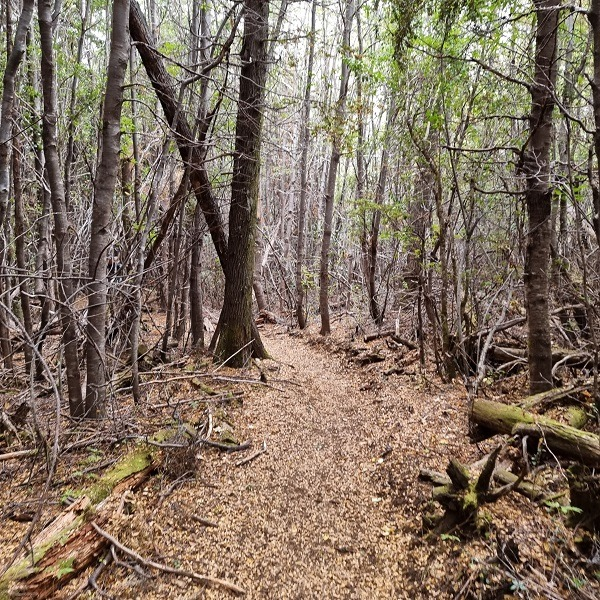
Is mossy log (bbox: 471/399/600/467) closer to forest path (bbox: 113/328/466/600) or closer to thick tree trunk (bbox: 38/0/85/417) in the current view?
forest path (bbox: 113/328/466/600)

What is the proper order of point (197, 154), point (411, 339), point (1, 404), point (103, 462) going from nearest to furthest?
1. point (103, 462)
2. point (1, 404)
3. point (197, 154)
4. point (411, 339)

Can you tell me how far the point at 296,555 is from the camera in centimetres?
303

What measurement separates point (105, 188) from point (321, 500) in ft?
12.2

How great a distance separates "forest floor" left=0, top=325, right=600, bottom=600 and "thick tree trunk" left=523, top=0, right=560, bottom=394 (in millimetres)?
1108

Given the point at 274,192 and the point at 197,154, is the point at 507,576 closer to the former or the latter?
the point at 197,154

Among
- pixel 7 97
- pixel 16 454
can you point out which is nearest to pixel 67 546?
pixel 16 454

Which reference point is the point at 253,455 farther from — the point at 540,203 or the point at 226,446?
the point at 540,203

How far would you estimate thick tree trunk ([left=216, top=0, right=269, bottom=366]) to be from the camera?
268 inches

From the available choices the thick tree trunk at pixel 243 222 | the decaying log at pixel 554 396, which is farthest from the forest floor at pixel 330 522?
the thick tree trunk at pixel 243 222

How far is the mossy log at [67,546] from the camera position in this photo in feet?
7.84

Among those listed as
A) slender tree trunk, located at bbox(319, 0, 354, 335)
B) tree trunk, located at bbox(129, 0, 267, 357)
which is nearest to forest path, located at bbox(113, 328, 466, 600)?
tree trunk, located at bbox(129, 0, 267, 357)

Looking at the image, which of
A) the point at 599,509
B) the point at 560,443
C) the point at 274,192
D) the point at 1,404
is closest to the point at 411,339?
Result: the point at 560,443

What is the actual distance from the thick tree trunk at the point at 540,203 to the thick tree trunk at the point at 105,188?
4.12 metres

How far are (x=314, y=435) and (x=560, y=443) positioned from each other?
2562 mm
